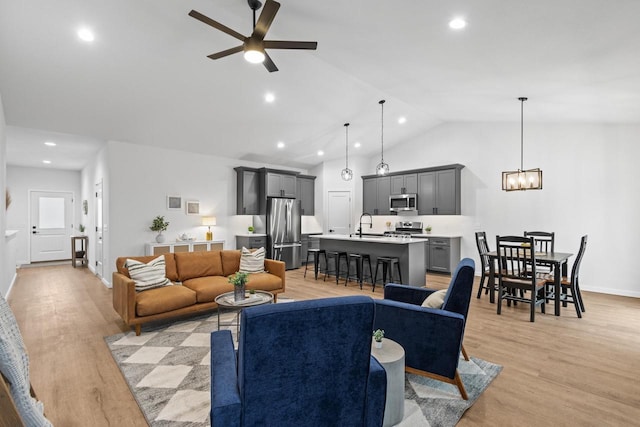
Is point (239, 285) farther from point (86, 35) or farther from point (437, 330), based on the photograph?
point (86, 35)

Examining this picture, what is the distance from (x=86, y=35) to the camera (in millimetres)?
3629

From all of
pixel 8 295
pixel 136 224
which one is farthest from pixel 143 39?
A: pixel 8 295

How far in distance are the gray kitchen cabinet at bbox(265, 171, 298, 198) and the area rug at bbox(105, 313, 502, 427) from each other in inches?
191

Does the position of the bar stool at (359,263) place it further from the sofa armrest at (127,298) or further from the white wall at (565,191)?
the sofa armrest at (127,298)

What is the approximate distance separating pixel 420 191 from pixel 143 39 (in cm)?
649

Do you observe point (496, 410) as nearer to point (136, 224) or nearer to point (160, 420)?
point (160, 420)

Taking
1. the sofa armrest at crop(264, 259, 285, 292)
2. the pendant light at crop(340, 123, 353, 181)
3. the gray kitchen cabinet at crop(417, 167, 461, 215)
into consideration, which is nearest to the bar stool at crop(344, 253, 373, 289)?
the pendant light at crop(340, 123, 353, 181)

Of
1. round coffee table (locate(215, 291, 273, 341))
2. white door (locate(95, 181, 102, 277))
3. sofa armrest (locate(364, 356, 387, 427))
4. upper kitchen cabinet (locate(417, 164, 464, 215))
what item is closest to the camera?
sofa armrest (locate(364, 356, 387, 427))

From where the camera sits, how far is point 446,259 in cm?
723

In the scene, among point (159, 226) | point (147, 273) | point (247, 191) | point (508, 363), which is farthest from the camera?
point (247, 191)

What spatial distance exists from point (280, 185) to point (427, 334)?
6.42 meters

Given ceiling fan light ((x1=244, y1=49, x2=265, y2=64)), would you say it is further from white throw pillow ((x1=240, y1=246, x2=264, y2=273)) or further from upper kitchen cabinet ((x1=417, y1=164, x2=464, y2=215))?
upper kitchen cabinet ((x1=417, y1=164, x2=464, y2=215))

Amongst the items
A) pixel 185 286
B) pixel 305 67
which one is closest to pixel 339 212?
pixel 305 67

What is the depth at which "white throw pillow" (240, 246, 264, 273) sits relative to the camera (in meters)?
4.91
